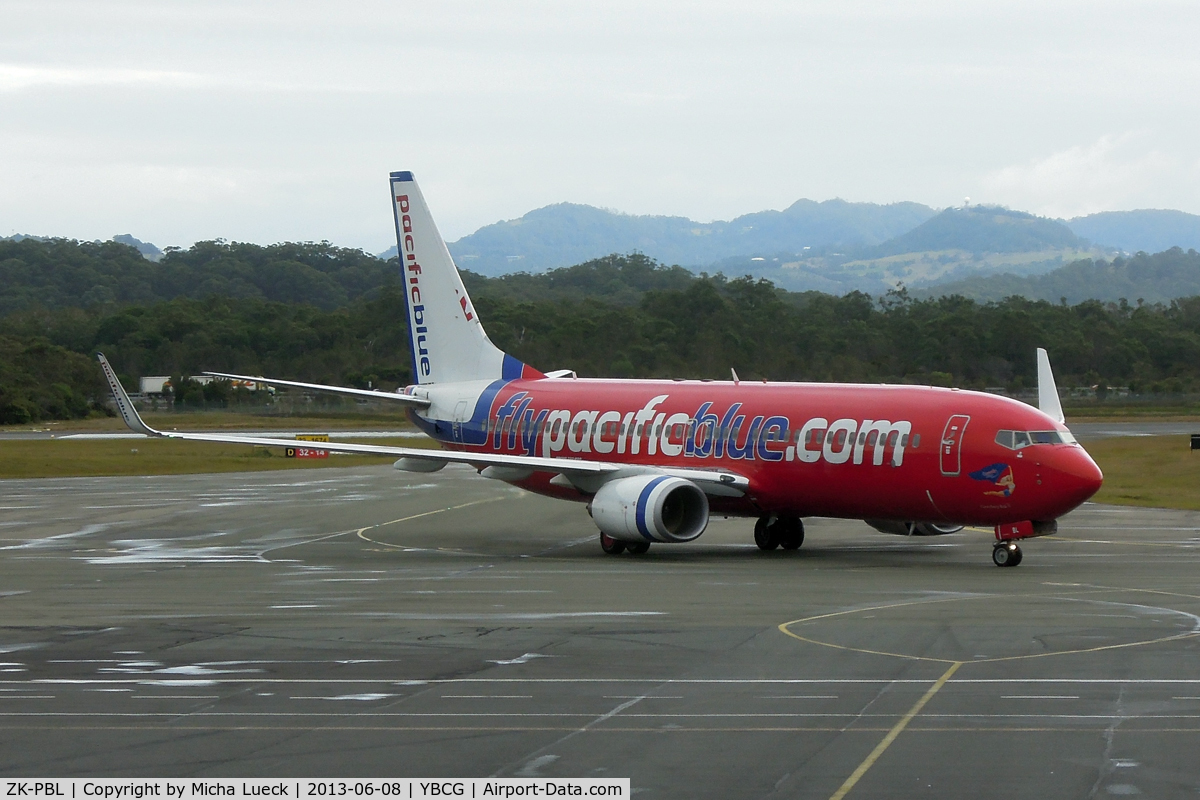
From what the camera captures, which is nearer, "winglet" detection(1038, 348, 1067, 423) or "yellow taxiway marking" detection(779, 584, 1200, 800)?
"yellow taxiway marking" detection(779, 584, 1200, 800)

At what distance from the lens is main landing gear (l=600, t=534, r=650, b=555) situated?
34750 mm

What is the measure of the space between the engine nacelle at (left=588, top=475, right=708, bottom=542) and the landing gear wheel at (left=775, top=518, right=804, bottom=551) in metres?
2.74

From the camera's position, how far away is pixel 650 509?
3288 centimetres

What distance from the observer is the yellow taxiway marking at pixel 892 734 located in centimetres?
1309

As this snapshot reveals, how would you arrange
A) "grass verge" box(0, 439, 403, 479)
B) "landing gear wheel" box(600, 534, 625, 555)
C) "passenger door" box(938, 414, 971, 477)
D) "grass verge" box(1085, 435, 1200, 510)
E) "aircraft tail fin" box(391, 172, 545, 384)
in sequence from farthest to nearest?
"grass verge" box(0, 439, 403, 479), "grass verge" box(1085, 435, 1200, 510), "aircraft tail fin" box(391, 172, 545, 384), "landing gear wheel" box(600, 534, 625, 555), "passenger door" box(938, 414, 971, 477)

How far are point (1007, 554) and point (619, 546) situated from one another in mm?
8811

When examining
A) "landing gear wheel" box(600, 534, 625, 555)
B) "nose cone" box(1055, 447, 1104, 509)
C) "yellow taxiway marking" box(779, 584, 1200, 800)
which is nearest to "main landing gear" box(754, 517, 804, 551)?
"landing gear wheel" box(600, 534, 625, 555)

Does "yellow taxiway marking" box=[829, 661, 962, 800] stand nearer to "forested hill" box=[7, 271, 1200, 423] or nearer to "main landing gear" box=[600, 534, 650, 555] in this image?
"main landing gear" box=[600, 534, 650, 555]

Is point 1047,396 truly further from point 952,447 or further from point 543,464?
point 543,464

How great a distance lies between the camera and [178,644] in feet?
70.7

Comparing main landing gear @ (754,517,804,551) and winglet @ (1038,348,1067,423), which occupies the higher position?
winglet @ (1038,348,1067,423)

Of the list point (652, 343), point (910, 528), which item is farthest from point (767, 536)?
point (652, 343)
